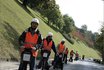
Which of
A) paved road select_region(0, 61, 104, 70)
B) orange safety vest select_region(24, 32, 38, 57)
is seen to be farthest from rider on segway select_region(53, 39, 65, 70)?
orange safety vest select_region(24, 32, 38, 57)

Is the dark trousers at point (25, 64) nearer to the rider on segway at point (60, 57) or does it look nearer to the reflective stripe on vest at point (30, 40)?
the reflective stripe on vest at point (30, 40)

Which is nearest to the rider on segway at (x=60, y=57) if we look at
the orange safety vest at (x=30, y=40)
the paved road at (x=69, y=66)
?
the paved road at (x=69, y=66)

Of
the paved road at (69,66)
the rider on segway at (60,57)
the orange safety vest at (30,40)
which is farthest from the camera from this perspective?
Answer: the rider on segway at (60,57)

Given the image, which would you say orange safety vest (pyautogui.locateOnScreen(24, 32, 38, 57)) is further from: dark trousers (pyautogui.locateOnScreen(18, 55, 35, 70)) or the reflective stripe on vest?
dark trousers (pyautogui.locateOnScreen(18, 55, 35, 70))

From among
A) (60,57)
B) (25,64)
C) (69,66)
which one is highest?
(60,57)

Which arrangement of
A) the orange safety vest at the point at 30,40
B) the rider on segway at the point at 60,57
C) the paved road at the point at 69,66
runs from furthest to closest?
the rider on segway at the point at 60,57
the paved road at the point at 69,66
the orange safety vest at the point at 30,40

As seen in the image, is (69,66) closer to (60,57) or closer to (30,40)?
(60,57)

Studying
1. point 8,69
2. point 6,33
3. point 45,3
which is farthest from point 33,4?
point 8,69

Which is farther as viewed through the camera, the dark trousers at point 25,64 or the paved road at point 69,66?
the paved road at point 69,66

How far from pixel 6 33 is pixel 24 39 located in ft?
72.0

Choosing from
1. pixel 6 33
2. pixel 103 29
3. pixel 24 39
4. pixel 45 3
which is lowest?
pixel 24 39

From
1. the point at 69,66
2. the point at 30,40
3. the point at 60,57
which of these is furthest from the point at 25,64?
the point at 69,66

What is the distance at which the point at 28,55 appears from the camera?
1145 centimetres

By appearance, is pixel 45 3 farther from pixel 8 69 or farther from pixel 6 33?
pixel 8 69
